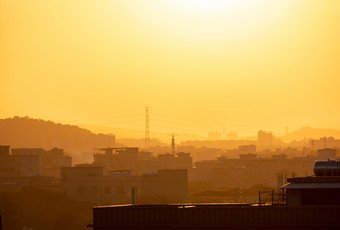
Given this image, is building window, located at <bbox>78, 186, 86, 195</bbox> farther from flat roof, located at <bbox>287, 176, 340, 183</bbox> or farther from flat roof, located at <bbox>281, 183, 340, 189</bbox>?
flat roof, located at <bbox>281, 183, 340, 189</bbox>

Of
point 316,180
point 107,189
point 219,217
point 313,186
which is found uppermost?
→ point 107,189

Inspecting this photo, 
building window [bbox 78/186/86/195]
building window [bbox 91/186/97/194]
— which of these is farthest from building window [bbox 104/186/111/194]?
building window [bbox 78/186/86/195]

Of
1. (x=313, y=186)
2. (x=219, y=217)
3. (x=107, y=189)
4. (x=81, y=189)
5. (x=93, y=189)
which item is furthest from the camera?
(x=107, y=189)

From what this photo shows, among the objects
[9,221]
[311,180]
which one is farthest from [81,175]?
[311,180]

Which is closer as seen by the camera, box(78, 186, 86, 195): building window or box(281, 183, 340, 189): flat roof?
box(281, 183, 340, 189): flat roof

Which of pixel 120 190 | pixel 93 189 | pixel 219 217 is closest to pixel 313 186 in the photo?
pixel 219 217

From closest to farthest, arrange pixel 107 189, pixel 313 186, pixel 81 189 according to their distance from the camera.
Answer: pixel 313 186 < pixel 81 189 < pixel 107 189

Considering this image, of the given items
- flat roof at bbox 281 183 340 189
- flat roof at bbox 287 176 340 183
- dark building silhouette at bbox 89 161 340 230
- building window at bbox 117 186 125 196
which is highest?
building window at bbox 117 186 125 196

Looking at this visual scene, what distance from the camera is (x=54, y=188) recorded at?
641 ft

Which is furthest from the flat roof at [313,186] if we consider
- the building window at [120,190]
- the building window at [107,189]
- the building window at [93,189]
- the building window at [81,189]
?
the building window at [120,190]

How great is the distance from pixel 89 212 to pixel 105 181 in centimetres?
2555

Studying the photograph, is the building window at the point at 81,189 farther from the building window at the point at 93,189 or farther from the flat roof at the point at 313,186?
the flat roof at the point at 313,186

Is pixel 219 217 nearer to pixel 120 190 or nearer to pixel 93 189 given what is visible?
pixel 93 189

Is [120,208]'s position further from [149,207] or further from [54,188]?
[54,188]
